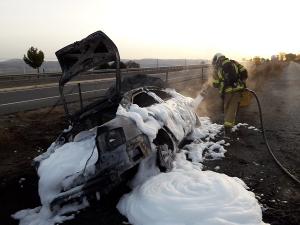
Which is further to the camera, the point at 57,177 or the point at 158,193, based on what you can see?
the point at 57,177

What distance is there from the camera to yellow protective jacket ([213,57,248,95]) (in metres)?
8.79

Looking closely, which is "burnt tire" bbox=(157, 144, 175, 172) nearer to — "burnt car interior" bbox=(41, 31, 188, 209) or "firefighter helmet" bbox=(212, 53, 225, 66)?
→ "burnt car interior" bbox=(41, 31, 188, 209)

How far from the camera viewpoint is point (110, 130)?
4.59 m

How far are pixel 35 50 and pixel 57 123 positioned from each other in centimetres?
2564

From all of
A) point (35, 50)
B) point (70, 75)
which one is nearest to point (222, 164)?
point (70, 75)

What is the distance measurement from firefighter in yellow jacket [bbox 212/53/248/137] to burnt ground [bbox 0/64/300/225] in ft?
1.51

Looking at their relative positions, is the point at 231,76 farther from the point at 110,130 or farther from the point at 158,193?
the point at 158,193

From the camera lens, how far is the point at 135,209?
4.32 meters

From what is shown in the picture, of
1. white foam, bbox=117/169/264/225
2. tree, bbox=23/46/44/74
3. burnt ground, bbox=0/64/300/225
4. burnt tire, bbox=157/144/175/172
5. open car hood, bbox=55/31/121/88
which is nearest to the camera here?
white foam, bbox=117/169/264/225

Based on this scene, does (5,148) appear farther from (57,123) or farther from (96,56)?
(96,56)

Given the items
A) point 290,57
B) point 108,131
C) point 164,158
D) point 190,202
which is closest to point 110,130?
point 108,131

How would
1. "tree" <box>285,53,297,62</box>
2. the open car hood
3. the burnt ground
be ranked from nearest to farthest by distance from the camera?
the burnt ground
the open car hood
"tree" <box>285,53,297,62</box>

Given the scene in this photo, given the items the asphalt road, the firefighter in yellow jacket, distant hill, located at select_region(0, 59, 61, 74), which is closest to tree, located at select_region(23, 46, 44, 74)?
distant hill, located at select_region(0, 59, 61, 74)

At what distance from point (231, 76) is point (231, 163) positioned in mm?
2904
